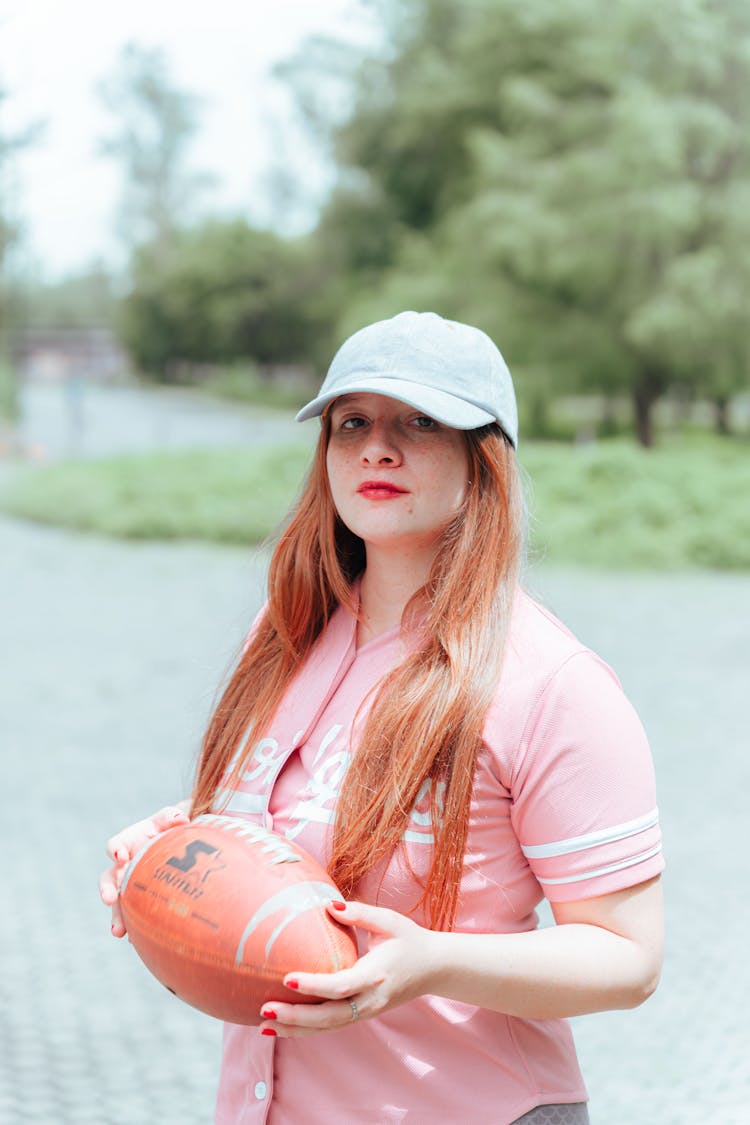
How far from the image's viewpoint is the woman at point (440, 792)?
1.49 meters

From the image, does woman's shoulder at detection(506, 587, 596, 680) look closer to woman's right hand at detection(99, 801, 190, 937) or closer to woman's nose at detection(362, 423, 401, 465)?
woman's nose at detection(362, 423, 401, 465)

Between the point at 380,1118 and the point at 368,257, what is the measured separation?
116 feet

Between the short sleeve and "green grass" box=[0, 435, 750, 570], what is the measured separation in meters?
11.3

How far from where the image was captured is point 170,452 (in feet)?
65.7

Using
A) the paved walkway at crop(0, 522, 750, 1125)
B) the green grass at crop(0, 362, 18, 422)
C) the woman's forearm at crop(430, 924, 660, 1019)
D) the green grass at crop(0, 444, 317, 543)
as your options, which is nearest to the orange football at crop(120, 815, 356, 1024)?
the woman's forearm at crop(430, 924, 660, 1019)

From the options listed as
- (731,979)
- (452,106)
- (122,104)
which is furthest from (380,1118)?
(122,104)

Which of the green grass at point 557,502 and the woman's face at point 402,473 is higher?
the woman's face at point 402,473

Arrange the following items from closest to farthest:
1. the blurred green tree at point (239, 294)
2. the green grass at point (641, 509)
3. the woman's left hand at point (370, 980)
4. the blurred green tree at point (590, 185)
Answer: the woman's left hand at point (370, 980), the green grass at point (641, 509), the blurred green tree at point (590, 185), the blurred green tree at point (239, 294)

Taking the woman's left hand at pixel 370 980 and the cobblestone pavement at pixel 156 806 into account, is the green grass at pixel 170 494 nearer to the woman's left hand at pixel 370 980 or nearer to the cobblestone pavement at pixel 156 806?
the cobblestone pavement at pixel 156 806

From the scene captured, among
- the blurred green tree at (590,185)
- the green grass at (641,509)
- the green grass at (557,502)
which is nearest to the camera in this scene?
the green grass at (641,509)

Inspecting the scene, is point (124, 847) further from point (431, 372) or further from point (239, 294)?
point (239, 294)

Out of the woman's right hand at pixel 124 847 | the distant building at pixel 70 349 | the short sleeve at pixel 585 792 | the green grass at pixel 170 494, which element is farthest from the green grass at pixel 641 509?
the distant building at pixel 70 349

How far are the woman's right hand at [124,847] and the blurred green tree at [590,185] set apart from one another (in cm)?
2124

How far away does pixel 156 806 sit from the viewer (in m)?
5.82
